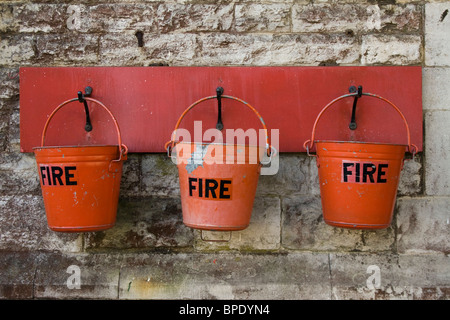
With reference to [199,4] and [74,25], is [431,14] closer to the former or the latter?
[199,4]

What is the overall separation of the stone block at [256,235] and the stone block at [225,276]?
0.18ft

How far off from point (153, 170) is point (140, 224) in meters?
0.34

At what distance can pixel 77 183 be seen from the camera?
2.76m

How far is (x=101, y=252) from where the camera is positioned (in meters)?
3.19

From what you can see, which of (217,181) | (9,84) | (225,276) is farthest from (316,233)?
→ (9,84)

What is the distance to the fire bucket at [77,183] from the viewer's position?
2760mm

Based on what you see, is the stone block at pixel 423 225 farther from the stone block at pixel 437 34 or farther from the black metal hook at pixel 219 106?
the black metal hook at pixel 219 106

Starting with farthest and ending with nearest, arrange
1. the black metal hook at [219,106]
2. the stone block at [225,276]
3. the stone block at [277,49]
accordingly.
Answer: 1. the stone block at [277,49]
2. the stone block at [225,276]
3. the black metal hook at [219,106]

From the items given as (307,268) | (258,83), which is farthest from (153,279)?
(258,83)

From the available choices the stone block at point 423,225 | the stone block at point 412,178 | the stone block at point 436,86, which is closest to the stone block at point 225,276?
the stone block at point 423,225

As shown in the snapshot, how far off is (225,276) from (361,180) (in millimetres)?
998

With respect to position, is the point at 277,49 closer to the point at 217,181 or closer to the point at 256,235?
the point at 217,181

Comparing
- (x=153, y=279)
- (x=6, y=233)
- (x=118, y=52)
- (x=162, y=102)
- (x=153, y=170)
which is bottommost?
(x=153, y=279)

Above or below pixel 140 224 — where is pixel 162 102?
above
